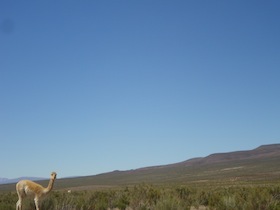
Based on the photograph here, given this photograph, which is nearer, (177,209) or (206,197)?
(177,209)

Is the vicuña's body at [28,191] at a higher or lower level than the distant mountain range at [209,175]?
lower

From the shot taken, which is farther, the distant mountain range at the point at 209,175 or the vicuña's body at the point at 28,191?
the distant mountain range at the point at 209,175

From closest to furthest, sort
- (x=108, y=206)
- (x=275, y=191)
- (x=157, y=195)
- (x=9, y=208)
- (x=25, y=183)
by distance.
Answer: (x=25, y=183) < (x=9, y=208) < (x=108, y=206) < (x=157, y=195) < (x=275, y=191)

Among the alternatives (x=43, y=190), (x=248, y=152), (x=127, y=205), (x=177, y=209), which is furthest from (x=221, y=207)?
(x=248, y=152)

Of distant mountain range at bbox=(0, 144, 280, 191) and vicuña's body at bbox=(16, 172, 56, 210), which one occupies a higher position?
distant mountain range at bbox=(0, 144, 280, 191)

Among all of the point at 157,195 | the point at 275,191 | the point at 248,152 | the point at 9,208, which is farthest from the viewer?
the point at 248,152

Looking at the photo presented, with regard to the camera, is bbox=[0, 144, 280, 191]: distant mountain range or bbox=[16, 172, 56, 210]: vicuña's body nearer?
bbox=[16, 172, 56, 210]: vicuña's body

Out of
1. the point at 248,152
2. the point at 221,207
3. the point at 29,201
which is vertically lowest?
the point at 221,207

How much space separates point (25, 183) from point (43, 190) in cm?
60

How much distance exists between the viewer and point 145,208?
44.4 feet

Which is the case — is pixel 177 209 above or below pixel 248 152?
below

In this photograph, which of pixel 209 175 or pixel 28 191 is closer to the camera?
pixel 28 191

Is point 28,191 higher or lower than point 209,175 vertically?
lower

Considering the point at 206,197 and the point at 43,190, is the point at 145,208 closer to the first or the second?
the point at 43,190
